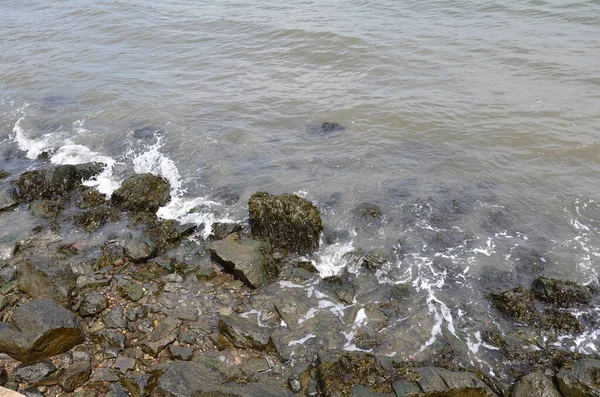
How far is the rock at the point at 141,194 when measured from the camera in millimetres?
13875

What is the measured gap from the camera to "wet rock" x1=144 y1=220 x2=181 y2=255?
12406 millimetres

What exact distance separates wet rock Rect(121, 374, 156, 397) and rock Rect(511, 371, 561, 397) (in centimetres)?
662

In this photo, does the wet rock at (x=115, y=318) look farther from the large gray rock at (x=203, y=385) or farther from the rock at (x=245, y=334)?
the rock at (x=245, y=334)

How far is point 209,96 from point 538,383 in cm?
1801

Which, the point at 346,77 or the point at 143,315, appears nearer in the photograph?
the point at 143,315

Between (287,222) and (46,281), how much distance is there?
19.4ft

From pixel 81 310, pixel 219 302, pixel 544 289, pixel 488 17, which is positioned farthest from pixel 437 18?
pixel 81 310

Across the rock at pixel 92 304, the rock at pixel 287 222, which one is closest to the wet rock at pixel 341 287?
the rock at pixel 287 222

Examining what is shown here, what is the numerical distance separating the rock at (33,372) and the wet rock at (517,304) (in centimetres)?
939

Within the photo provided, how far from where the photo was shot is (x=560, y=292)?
403 inches

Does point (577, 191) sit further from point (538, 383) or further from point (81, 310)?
point (81, 310)

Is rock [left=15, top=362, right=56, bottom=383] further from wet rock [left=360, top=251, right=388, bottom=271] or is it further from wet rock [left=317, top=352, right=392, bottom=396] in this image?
wet rock [left=360, top=251, right=388, bottom=271]

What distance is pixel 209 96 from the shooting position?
21.6 metres

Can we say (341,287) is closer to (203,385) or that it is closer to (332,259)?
(332,259)
